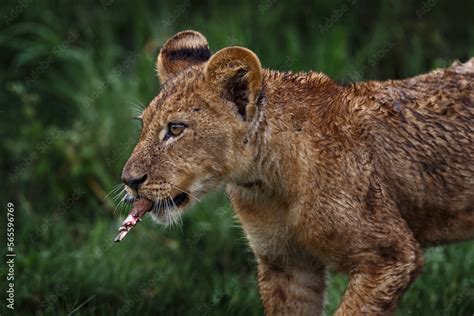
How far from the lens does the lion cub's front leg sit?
6.04 metres

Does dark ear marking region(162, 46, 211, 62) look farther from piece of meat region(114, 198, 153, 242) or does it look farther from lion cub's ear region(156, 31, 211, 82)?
piece of meat region(114, 198, 153, 242)

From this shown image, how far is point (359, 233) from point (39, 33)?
508cm

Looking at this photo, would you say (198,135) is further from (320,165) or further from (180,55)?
(180,55)

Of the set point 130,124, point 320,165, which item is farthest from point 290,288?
point 130,124

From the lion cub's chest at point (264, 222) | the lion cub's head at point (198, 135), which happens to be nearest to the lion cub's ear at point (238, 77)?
the lion cub's head at point (198, 135)

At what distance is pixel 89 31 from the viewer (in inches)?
397

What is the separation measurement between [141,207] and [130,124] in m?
3.78

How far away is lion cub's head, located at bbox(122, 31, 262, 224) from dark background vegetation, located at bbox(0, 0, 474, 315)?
135cm

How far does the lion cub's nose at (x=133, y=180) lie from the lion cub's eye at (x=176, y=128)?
24 cm

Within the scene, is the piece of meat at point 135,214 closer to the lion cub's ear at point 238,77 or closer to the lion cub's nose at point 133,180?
the lion cub's nose at point 133,180

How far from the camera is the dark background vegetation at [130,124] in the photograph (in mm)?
7043

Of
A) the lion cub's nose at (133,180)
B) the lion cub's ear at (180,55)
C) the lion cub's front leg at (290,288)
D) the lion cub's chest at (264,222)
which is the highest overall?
the lion cub's ear at (180,55)

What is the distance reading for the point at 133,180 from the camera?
5.36 meters

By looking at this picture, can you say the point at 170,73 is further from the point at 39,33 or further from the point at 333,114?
the point at 39,33
